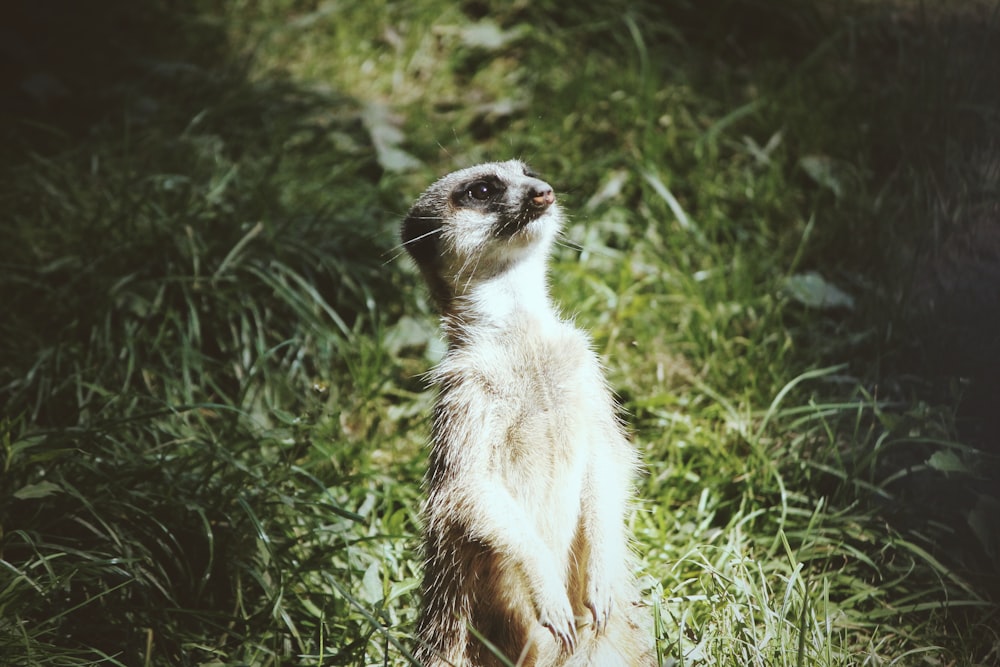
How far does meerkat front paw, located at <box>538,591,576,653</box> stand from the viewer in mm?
2566

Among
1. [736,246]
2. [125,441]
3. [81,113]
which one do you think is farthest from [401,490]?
[81,113]

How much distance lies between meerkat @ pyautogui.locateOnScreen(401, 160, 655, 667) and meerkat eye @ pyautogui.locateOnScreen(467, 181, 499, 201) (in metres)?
0.08

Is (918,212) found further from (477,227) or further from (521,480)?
(521,480)

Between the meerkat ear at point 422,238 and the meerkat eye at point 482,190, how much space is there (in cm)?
15

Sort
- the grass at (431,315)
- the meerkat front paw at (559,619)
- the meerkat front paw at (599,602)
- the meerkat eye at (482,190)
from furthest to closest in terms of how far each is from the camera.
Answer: the meerkat eye at (482,190)
the grass at (431,315)
the meerkat front paw at (599,602)
the meerkat front paw at (559,619)

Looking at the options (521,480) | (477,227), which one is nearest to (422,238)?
(477,227)

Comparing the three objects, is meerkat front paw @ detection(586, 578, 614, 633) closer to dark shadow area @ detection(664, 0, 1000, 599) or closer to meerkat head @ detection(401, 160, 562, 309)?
meerkat head @ detection(401, 160, 562, 309)

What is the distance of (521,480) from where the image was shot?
108 inches

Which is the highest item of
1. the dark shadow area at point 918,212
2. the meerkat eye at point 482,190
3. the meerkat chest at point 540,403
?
the meerkat eye at point 482,190

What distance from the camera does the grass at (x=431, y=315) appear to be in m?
3.03

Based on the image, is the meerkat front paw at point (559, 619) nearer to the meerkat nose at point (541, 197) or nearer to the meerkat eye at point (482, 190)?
the meerkat nose at point (541, 197)

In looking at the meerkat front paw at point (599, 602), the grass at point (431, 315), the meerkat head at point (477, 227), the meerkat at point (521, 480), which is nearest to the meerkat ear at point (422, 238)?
the meerkat head at point (477, 227)

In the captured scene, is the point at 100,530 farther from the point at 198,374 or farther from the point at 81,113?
the point at 81,113

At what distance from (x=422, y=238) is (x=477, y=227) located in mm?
229
